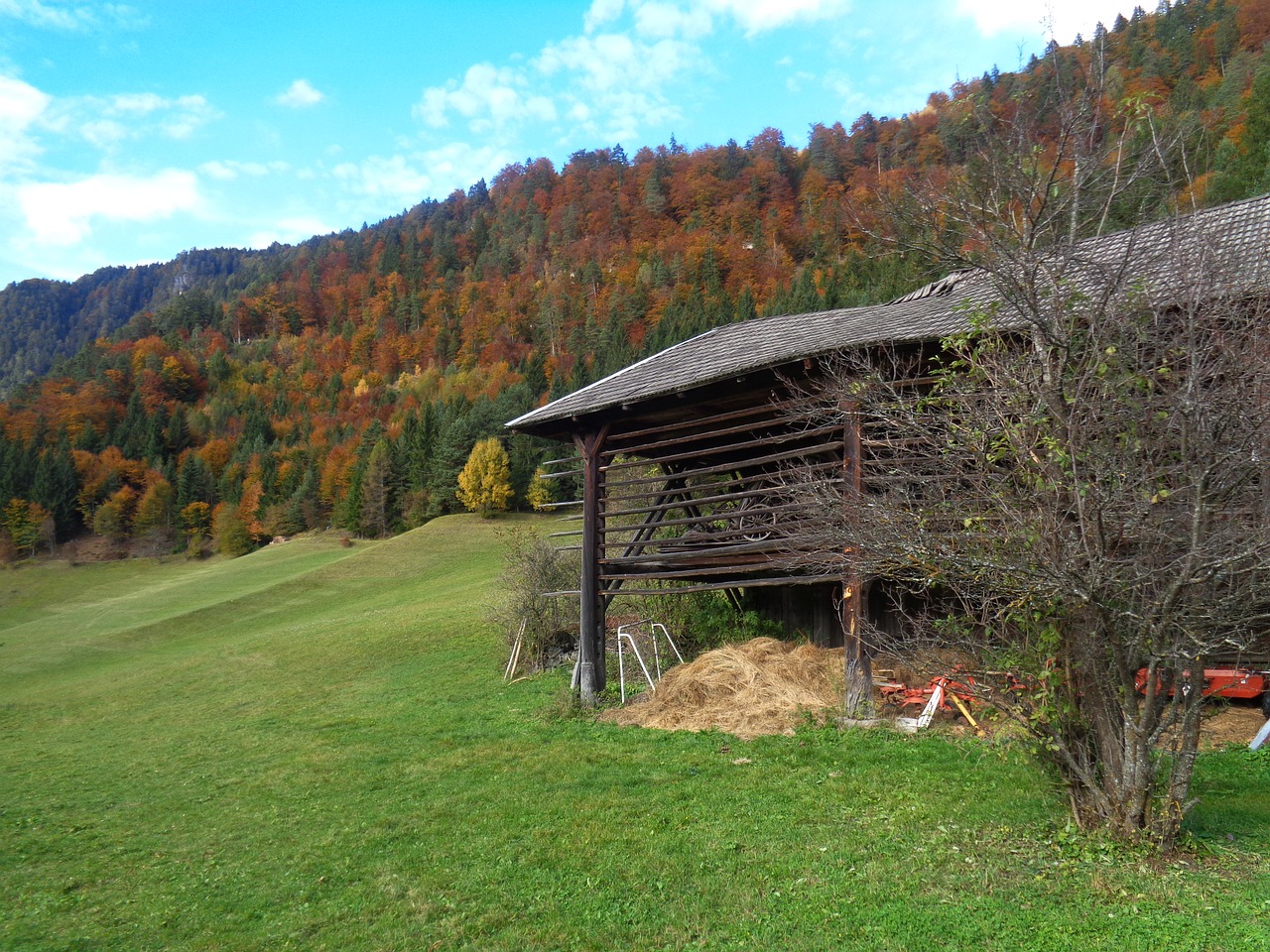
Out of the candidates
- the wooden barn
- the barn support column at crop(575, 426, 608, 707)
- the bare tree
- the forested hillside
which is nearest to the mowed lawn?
the bare tree

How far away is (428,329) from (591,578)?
104 meters

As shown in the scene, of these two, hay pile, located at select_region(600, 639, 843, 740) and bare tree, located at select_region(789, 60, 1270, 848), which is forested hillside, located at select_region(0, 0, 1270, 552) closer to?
hay pile, located at select_region(600, 639, 843, 740)

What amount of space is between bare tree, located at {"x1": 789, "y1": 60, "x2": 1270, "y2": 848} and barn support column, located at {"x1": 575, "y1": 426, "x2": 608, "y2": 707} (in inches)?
309

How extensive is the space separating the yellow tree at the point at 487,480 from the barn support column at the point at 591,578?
45.6m

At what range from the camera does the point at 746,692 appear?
1166 centimetres

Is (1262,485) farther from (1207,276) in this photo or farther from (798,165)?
(798,165)

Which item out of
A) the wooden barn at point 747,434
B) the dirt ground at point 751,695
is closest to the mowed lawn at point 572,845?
the dirt ground at point 751,695

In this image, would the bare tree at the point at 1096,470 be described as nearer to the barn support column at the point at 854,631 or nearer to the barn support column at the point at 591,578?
the barn support column at the point at 854,631

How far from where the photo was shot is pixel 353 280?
126m

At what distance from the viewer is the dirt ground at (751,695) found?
35.0 feet

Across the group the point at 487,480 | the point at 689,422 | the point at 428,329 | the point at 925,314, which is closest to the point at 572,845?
the point at 689,422

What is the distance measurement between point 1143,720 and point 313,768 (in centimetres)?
982

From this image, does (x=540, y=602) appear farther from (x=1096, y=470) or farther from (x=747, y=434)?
(x=1096, y=470)

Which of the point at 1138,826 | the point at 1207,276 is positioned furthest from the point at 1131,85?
the point at 1138,826
